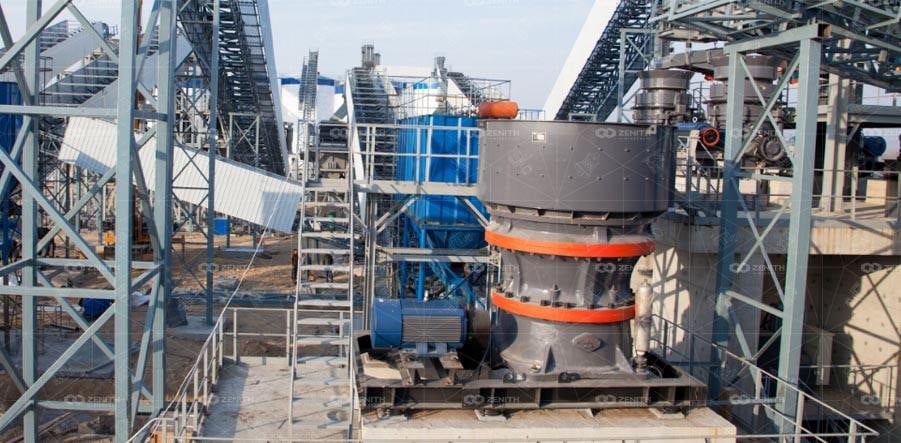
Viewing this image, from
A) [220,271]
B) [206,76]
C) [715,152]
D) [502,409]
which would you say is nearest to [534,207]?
[502,409]

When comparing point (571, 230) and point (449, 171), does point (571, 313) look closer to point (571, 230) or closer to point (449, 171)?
point (571, 230)

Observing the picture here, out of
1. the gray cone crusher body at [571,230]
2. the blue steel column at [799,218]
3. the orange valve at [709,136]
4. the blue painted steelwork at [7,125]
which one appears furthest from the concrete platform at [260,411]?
the blue painted steelwork at [7,125]

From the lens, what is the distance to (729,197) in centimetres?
1146

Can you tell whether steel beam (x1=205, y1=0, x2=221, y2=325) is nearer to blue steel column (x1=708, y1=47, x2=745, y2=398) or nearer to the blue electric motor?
the blue electric motor

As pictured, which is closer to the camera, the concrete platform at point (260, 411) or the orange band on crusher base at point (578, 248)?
the orange band on crusher base at point (578, 248)

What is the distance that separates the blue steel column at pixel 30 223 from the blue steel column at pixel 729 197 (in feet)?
31.3

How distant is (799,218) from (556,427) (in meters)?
4.60

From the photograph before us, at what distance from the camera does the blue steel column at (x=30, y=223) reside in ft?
34.9

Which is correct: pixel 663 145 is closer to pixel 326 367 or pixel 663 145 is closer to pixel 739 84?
pixel 739 84

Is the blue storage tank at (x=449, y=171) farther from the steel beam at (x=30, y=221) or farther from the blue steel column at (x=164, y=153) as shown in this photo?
the steel beam at (x=30, y=221)

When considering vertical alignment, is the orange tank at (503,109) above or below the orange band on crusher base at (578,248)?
above

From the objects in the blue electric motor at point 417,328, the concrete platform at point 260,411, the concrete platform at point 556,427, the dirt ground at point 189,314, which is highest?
the blue electric motor at point 417,328

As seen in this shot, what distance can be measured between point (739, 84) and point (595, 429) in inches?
236

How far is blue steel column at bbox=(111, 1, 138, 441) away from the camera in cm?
880
